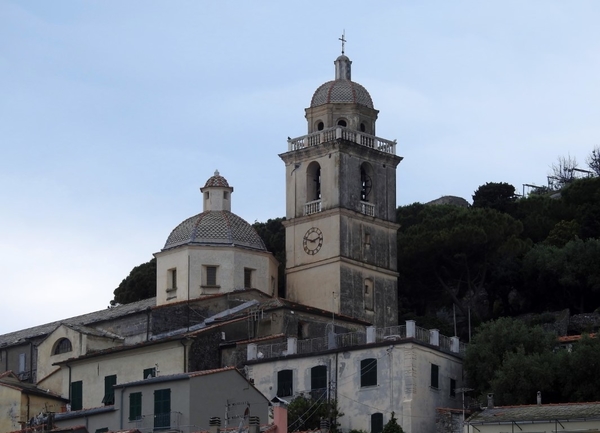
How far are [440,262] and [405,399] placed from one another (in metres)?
27.6

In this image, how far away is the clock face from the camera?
235ft

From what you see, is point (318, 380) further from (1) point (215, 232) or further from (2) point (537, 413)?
(1) point (215, 232)

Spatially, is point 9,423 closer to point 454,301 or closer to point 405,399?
point 405,399

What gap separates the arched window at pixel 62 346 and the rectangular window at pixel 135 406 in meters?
15.4

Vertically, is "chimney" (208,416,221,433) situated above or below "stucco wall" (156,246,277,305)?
below

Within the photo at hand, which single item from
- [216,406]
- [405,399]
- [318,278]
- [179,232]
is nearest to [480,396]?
[405,399]

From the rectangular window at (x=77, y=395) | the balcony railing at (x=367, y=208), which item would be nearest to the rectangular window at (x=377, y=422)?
the rectangular window at (x=77, y=395)

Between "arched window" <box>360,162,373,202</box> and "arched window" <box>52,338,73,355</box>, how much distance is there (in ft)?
48.2

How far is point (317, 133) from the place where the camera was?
2899 inches

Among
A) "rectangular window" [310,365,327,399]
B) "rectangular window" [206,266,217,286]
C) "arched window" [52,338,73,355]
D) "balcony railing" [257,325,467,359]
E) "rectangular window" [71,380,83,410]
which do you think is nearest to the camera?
"rectangular window" [310,365,327,399]

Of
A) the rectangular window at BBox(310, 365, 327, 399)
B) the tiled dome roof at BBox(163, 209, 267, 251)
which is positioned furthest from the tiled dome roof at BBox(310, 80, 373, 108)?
the rectangular window at BBox(310, 365, 327, 399)

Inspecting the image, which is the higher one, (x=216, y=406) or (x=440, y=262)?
(x=440, y=262)

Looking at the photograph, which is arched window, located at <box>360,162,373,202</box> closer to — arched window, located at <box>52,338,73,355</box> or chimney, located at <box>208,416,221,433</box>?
arched window, located at <box>52,338,73,355</box>

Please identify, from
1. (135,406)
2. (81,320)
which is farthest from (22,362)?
(135,406)
